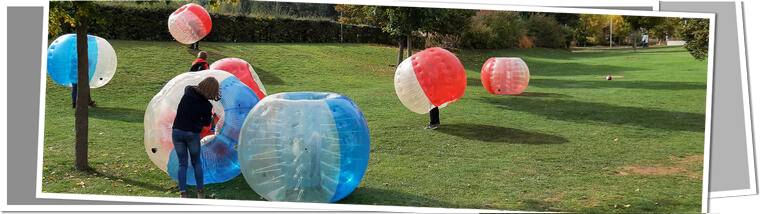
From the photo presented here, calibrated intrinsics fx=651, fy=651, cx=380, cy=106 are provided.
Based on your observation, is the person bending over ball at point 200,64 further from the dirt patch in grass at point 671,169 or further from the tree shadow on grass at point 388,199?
the dirt patch in grass at point 671,169

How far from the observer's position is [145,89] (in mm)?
18141

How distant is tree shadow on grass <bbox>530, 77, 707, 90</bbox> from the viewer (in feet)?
61.7

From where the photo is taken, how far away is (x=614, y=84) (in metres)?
20.8

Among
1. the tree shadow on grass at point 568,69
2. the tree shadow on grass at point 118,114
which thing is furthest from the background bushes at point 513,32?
the tree shadow on grass at point 118,114

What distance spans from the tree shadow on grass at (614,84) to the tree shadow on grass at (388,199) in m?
12.5

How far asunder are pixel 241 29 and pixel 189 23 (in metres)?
8.72

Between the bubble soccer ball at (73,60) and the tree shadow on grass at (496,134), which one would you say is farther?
the bubble soccer ball at (73,60)

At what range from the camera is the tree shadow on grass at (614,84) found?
61.7ft

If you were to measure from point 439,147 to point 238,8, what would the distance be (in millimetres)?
20533

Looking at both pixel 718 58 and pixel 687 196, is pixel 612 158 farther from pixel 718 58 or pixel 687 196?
pixel 718 58

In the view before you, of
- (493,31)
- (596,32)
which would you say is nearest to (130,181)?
(493,31)

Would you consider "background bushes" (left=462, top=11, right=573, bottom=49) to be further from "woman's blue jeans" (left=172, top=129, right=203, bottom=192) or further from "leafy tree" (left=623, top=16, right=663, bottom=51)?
"woman's blue jeans" (left=172, top=129, right=203, bottom=192)

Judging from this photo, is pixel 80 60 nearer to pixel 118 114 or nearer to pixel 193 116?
pixel 193 116

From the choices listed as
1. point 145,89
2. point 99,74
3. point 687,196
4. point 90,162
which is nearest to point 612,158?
point 687,196
